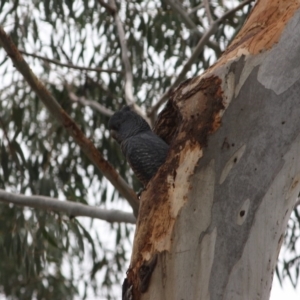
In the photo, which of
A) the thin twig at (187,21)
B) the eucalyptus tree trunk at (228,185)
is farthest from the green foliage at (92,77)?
the eucalyptus tree trunk at (228,185)

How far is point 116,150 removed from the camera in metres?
5.43

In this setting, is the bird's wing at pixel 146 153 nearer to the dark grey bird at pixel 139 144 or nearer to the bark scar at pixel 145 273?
the dark grey bird at pixel 139 144

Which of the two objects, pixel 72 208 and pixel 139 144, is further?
pixel 72 208

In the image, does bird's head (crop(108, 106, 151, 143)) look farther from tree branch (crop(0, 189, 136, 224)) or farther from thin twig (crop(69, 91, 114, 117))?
thin twig (crop(69, 91, 114, 117))

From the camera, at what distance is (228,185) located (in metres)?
2.00

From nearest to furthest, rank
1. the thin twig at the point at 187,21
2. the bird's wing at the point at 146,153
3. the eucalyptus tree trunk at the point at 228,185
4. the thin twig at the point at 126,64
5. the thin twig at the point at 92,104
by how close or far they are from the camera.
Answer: the eucalyptus tree trunk at the point at 228,185 < the bird's wing at the point at 146,153 < the thin twig at the point at 126,64 < the thin twig at the point at 187,21 < the thin twig at the point at 92,104

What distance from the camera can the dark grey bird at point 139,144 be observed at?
2.54 m

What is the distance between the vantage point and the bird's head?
2973mm

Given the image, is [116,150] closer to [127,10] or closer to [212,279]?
[127,10]

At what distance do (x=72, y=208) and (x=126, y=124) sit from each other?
2.52 feet

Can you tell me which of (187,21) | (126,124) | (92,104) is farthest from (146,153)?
(92,104)

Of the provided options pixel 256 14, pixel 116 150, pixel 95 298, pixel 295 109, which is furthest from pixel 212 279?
pixel 95 298

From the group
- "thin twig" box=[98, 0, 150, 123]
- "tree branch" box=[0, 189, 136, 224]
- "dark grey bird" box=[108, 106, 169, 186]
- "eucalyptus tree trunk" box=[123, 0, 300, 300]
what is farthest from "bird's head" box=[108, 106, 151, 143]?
"thin twig" box=[98, 0, 150, 123]

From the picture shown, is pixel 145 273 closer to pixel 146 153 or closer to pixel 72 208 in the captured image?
pixel 146 153
